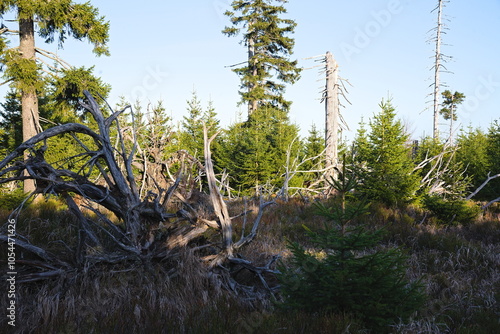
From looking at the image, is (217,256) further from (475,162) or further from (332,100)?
(475,162)

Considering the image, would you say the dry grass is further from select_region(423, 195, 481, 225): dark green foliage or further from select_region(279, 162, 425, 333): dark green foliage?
select_region(423, 195, 481, 225): dark green foliage

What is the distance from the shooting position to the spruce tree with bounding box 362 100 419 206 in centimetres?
969

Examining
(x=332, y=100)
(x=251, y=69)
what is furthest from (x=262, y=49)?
(x=332, y=100)

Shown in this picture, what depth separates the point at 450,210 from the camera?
8625 millimetres

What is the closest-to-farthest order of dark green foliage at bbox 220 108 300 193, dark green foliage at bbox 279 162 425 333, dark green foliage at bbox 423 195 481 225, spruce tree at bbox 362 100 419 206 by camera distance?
1. dark green foliage at bbox 279 162 425 333
2. dark green foliage at bbox 423 195 481 225
3. spruce tree at bbox 362 100 419 206
4. dark green foliage at bbox 220 108 300 193

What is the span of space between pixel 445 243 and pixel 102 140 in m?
6.35

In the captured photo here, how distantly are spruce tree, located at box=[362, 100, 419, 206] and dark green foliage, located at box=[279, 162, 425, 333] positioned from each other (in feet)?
22.7

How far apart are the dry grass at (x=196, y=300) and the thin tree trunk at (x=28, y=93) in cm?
836

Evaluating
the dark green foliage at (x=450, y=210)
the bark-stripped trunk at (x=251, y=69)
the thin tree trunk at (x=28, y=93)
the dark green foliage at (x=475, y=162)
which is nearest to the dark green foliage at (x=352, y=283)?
the dark green foliage at (x=450, y=210)

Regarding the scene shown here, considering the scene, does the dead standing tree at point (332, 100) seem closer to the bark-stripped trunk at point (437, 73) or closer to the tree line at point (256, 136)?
the tree line at point (256, 136)

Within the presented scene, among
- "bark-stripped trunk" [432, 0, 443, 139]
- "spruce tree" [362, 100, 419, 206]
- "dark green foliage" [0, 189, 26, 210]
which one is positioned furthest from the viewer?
"bark-stripped trunk" [432, 0, 443, 139]

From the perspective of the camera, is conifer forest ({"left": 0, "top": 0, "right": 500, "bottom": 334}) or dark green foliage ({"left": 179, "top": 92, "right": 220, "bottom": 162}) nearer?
conifer forest ({"left": 0, "top": 0, "right": 500, "bottom": 334})

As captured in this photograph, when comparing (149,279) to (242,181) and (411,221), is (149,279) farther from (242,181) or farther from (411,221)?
(242,181)

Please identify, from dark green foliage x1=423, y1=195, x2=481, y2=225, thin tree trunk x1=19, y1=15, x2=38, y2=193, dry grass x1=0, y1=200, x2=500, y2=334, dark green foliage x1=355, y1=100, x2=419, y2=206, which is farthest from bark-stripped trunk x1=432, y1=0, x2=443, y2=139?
thin tree trunk x1=19, y1=15, x2=38, y2=193
